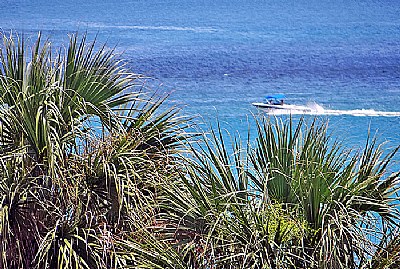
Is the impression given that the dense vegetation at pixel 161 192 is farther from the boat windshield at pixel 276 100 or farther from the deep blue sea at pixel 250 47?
the boat windshield at pixel 276 100

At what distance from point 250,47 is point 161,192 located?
106ft

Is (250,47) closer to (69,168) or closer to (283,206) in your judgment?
(69,168)

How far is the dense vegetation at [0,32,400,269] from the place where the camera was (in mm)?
3875

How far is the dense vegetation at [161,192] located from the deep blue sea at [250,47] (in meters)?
11.8

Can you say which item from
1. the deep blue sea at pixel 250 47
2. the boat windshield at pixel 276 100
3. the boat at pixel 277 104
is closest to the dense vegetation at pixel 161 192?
the deep blue sea at pixel 250 47

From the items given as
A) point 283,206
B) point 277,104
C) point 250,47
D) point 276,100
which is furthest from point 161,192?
point 250,47

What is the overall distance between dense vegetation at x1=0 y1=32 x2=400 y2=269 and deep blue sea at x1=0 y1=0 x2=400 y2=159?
1179 centimetres

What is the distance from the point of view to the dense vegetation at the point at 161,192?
3.88 meters

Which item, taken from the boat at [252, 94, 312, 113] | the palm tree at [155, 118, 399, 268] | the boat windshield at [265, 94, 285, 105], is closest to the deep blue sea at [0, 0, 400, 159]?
the boat at [252, 94, 312, 113]

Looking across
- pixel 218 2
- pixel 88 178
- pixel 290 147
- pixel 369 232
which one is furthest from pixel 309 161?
pixel 218 2

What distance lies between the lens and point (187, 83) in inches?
1091

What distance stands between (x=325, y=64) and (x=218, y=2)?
21.5 metres

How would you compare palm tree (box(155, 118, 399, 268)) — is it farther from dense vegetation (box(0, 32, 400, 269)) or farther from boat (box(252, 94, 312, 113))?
boat (box(252, 94, 312, 113))

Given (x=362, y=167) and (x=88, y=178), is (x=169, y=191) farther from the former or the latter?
(x=362, y=167)
